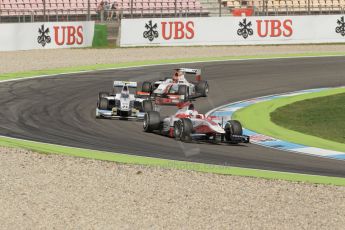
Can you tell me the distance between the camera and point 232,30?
1513 inches

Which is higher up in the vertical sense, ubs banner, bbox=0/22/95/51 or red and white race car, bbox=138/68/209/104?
ubs banner, bbox=0/22/95/51

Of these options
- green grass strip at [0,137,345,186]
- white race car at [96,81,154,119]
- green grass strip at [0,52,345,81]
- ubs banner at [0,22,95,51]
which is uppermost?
ubs banner at [0,22,95,51]

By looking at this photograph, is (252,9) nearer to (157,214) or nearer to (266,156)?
(266,156)

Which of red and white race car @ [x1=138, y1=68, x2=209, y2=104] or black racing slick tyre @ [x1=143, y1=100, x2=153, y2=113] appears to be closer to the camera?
black racing slick tyre @ [x1=143, y1=100, x2=153, y2=113]

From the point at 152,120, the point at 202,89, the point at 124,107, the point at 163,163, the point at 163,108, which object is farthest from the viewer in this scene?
the point at 202,89

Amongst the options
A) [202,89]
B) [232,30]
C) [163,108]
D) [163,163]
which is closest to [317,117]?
[163,108]

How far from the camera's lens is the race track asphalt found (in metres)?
15.1

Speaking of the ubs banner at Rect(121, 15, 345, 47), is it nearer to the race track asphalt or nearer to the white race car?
the race track asphalt

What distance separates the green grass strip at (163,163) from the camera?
43.7ft

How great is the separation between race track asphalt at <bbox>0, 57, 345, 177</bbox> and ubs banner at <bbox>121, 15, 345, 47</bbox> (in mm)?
4900

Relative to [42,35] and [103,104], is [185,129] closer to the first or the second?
[103,104]

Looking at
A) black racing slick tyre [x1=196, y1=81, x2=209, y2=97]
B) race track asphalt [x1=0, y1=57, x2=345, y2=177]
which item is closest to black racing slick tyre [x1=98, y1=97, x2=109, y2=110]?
race track asphalt [x1=0, y1=57, x2=345, y2=177]

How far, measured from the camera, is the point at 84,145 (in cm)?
1608

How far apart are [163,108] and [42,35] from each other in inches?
588
